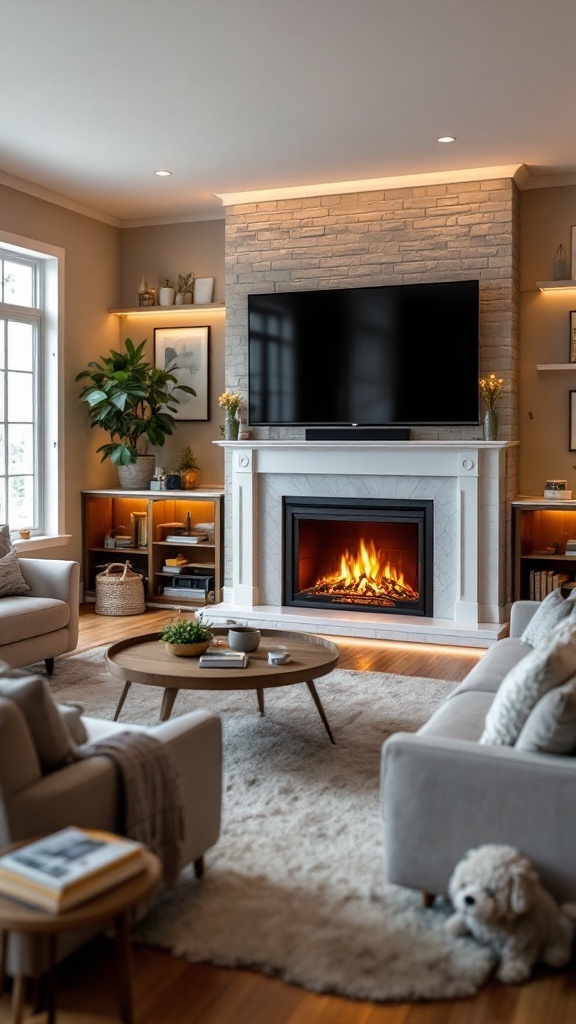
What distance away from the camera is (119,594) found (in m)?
6.81

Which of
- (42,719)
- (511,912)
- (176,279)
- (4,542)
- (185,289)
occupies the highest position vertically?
(176,279)

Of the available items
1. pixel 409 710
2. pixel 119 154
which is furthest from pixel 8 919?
pixel 119 154

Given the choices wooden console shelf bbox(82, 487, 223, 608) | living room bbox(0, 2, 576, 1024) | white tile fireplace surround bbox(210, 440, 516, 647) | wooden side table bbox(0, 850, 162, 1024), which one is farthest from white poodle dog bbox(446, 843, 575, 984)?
wooden console shelf bbox(82, 487, 223, 608)

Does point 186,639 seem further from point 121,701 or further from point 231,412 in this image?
point 231,412

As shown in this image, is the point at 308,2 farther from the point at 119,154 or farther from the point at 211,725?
the point at 211,725

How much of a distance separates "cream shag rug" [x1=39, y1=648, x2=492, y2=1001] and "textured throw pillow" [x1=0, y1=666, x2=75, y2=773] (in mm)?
549

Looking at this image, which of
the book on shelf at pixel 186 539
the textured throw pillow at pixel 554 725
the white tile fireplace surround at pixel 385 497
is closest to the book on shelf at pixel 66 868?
the textured throw pillow at pixel 554 725

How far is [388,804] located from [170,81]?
12.2ft

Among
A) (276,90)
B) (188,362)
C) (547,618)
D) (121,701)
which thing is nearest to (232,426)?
(188,362)

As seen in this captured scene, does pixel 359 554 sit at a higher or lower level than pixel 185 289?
lower

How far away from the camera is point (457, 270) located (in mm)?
6094

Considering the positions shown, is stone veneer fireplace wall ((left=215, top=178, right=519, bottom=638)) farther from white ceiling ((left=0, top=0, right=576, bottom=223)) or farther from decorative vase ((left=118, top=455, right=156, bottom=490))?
decorative vase ((left=118, top=455, right=156, bottom=490))

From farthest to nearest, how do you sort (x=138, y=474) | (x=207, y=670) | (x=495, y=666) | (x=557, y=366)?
(x=138, y=474)
(x=557, y=366)
(x=207, y=670)
(x=495, y=666)

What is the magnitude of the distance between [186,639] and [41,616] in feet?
4.44
